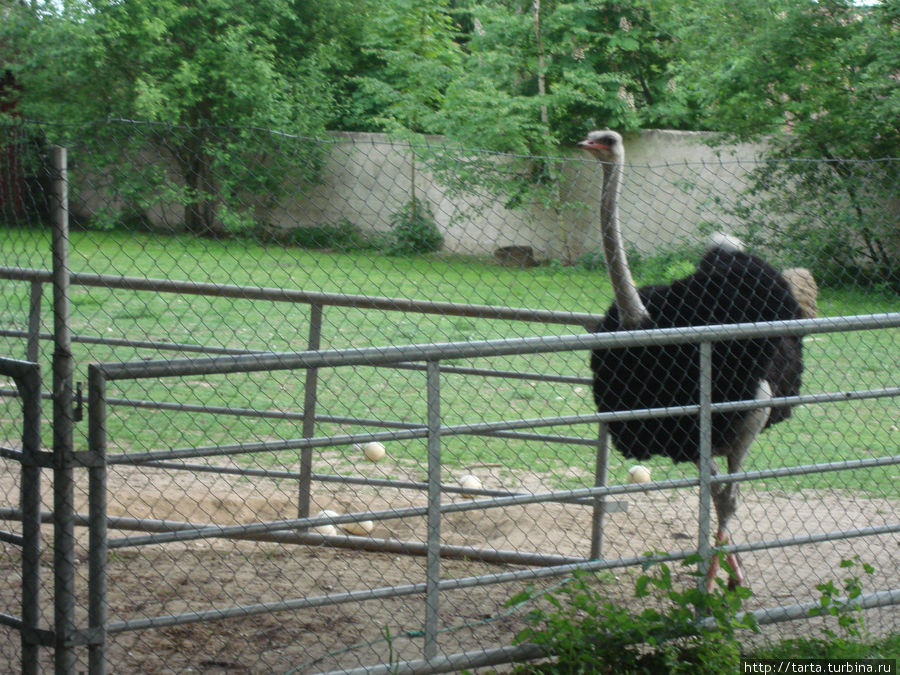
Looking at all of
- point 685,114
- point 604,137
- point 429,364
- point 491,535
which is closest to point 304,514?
point 491,535

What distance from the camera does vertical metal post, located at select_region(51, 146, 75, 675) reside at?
2.89 m

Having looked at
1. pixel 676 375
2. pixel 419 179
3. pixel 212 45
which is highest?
pixel 212 45

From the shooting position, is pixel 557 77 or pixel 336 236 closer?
pixel 336 236

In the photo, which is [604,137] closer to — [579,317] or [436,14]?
[579,317]

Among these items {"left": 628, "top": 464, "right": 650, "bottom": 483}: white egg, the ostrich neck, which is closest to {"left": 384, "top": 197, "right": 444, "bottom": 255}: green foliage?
the ostrich neck

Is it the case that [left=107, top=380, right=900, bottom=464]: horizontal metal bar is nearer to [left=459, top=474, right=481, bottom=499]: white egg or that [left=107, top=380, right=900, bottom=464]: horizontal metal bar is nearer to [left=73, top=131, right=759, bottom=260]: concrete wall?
[left=73, top=131, right=759, bottom=260]: concrete wall

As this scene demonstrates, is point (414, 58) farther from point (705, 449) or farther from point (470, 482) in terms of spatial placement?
point (705, 449)

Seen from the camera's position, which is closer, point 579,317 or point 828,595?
point 828,595

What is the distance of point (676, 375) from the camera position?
4324 mm

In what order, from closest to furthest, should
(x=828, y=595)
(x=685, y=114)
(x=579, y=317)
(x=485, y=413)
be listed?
1. (x=828, y=595)
2. (x=579, y=317)
3. (x=485, y=413)
4. (x=685, y=114)

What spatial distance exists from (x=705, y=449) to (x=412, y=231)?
1.26m

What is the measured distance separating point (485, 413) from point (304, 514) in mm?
2322

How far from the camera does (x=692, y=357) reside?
428cm

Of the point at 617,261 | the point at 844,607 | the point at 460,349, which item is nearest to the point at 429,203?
the point at 460,349
